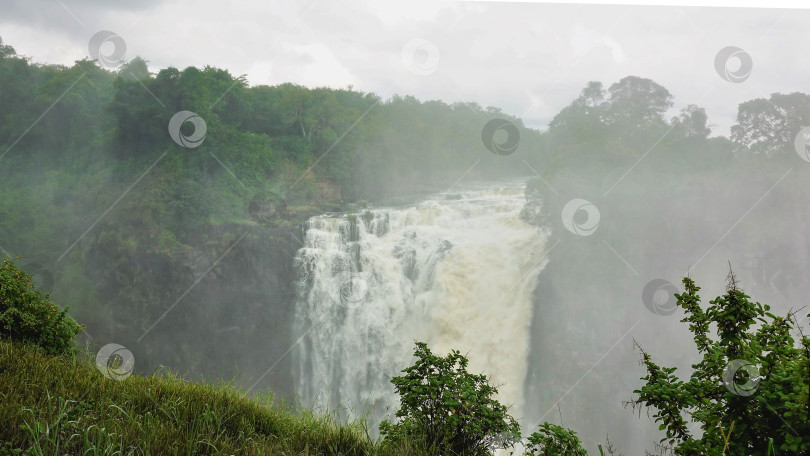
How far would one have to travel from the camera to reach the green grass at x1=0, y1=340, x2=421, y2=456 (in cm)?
236

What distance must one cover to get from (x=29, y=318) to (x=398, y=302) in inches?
495

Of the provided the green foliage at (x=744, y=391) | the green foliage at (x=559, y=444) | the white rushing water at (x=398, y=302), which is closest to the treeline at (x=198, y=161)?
the white rushing water at (x=398, y=302)

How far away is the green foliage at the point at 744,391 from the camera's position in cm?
200

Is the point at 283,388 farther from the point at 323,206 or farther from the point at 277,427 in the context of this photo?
the point at 277,427

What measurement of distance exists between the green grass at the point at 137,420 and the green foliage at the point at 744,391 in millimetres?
1496

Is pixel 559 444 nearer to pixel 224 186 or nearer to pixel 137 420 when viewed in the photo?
pixel 137 420

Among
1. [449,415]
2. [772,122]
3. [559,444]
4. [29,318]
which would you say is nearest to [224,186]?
[29,318]

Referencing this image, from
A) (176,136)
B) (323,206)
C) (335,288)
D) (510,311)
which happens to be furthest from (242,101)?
(510,311)

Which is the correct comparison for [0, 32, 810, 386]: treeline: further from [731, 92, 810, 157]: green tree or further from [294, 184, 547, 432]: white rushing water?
[294, 184, 547, 432]: white rushing water

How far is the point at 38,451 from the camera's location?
2.12m

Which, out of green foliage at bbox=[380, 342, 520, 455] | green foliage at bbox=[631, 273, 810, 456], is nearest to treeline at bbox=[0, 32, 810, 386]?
green foliage at bbox=[380, 342, 520, 455]

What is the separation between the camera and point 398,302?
1670 centimetres

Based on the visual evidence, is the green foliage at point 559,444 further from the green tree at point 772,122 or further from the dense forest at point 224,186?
the green tree at point 772,122

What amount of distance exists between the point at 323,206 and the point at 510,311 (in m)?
9.68
